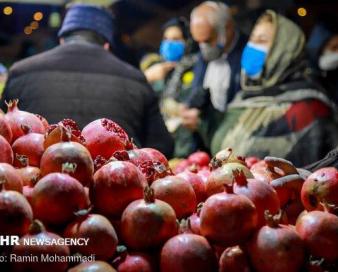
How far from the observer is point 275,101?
405 cm

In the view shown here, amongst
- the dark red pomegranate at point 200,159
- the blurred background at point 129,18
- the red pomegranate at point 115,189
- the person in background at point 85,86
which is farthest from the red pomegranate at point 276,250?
the blurred background at point 129,18

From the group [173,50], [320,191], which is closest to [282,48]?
[173,50]

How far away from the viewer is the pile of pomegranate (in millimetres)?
1297

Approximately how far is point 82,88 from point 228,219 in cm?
211

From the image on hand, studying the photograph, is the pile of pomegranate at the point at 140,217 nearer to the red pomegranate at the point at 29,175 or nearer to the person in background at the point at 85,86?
the red pomegranate at the point at 29,175

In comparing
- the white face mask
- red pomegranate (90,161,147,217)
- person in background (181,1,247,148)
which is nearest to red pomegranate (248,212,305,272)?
red pomegranate (90,161,147,217)

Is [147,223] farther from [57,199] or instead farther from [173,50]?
[173,50]

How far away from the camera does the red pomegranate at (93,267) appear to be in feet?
4.11

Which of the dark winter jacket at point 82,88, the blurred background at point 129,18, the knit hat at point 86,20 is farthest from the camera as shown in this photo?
the blurred background at point 129,18

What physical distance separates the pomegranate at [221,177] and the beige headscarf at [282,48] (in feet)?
8.51

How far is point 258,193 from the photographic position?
145cm

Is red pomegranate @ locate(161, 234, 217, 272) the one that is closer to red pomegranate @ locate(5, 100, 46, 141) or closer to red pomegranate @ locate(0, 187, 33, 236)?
red pomegranate @ locate(0, 187, 33, 236)

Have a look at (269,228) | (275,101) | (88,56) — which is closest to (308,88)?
(275,101)

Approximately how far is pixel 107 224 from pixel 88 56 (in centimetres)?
218
